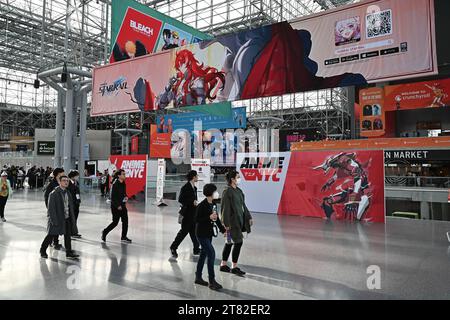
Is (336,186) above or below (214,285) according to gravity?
above

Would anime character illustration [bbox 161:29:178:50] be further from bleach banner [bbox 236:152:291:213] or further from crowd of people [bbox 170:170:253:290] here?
crowd of people [bbox 170:170:253:290]

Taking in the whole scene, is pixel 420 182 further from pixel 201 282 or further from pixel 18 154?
pixel 18 154

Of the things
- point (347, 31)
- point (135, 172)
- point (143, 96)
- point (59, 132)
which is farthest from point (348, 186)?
point (59, 132)

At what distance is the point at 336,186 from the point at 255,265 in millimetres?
6179

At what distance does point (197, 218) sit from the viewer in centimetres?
425

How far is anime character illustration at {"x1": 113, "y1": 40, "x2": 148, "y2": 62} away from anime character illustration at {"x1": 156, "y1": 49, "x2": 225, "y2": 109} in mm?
2114

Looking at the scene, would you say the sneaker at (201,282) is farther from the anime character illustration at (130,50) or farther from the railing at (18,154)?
the railing at (18,154)

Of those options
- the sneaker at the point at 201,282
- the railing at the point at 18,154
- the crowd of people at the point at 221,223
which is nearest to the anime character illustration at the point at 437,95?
the crowd of people at the point at 221,223

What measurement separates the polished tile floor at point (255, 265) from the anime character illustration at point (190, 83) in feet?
14.0

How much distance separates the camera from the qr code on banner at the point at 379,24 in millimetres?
7822

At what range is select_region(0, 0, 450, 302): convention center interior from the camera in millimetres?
4484

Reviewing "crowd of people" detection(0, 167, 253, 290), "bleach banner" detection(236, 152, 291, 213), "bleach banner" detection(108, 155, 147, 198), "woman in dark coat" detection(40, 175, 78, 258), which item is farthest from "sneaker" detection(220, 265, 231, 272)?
"bleach banner" detection(108, 155, 147, 198)

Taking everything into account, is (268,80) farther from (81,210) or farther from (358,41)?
(81,210)

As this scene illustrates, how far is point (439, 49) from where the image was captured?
1925cm
